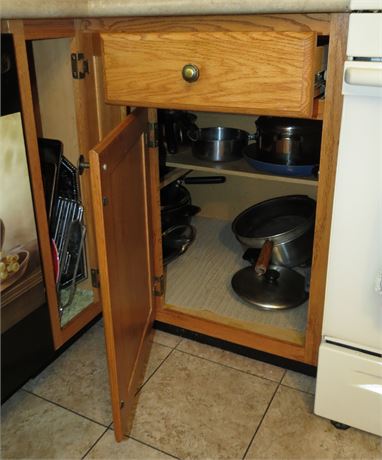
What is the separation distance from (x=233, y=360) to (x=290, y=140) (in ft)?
2.17

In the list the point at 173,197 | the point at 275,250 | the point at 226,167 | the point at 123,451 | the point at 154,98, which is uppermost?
the point at 154,98

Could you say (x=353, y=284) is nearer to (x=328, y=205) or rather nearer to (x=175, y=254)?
(x=328, y=205)

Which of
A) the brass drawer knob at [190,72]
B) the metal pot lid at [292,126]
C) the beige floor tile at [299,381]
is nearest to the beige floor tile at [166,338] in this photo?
the beige floor tile at [299,381]

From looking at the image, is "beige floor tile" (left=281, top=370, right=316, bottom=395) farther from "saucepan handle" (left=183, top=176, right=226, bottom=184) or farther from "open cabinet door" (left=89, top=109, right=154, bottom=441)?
"saucepan handle" (left=183, top=176, right=226, bottom=184)

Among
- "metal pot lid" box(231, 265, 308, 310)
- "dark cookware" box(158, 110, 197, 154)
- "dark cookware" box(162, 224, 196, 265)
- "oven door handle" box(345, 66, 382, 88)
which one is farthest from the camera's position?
"dark cookware" box(162, 224, 196, 265)

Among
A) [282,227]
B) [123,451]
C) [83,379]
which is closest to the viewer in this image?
[123,451]

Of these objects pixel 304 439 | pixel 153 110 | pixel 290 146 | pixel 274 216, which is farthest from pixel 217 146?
pixel 304 439

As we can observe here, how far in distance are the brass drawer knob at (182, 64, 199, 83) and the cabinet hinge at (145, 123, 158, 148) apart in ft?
0.85

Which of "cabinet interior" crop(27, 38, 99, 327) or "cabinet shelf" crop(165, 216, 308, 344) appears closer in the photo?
"cabinet interior" crop(27, 38, 99, 327)

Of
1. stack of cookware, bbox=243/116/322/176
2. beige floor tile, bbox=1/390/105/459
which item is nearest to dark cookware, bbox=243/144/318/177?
stack of cookware, bbox=243/116/322/176

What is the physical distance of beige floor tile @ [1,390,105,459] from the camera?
1.09 m

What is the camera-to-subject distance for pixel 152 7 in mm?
989

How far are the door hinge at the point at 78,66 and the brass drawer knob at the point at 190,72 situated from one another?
1.02ft

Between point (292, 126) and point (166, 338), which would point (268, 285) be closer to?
point (166, 338)
